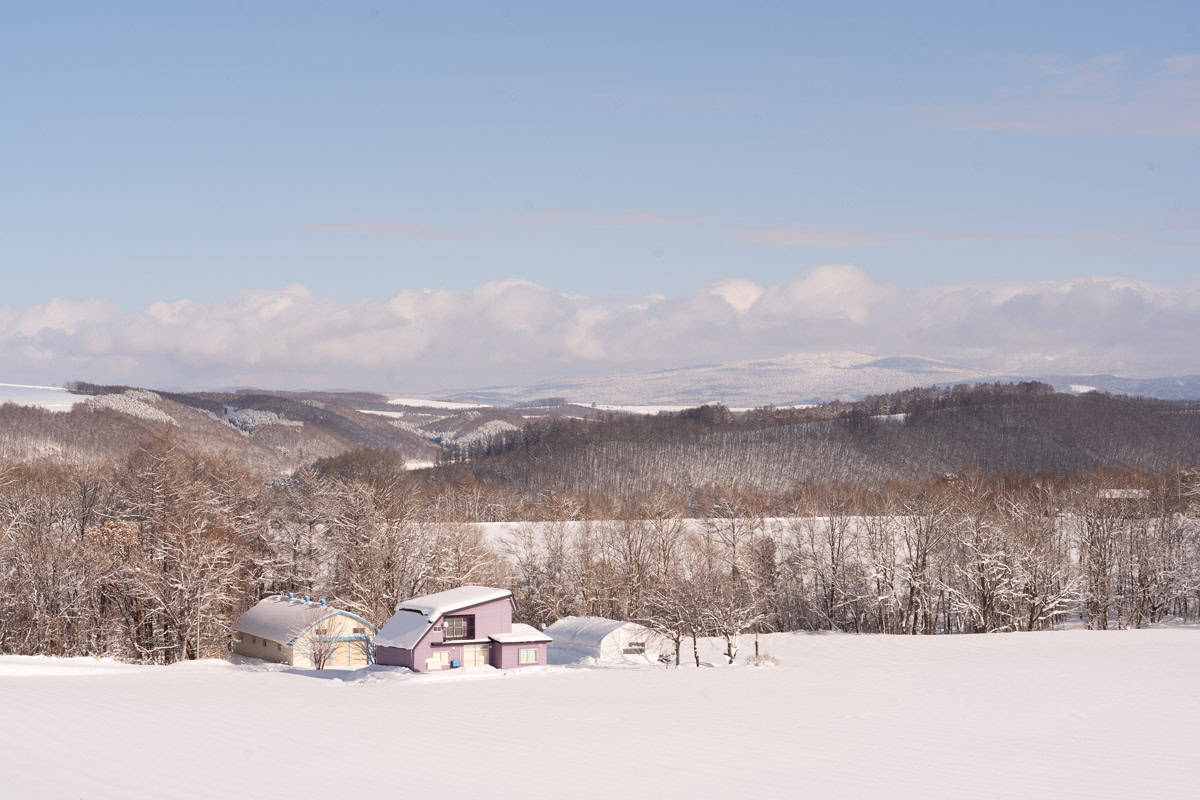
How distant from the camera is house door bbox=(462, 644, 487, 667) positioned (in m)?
48.9

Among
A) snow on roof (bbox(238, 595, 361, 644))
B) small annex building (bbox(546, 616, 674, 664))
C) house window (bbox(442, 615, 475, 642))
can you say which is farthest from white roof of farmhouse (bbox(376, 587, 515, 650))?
small annex building (bbox(546, 616, 674, 664))

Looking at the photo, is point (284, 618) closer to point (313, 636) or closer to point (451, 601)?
point (313, 636)

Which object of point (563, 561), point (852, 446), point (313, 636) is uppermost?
point (852, 446)

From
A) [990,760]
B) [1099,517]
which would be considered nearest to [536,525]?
[1099,517]

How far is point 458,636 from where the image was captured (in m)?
48.9

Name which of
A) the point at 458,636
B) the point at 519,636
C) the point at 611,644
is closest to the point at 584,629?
the point at 611,644

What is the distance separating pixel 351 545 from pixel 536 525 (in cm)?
3016

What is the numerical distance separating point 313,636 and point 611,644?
14.2 meters

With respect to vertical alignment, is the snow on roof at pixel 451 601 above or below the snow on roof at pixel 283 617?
above

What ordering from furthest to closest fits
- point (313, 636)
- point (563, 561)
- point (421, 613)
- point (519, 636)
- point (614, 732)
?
point (563, 561)
point (313, 636)
point (519, 636)
point (421, 613)
point (614, 732)

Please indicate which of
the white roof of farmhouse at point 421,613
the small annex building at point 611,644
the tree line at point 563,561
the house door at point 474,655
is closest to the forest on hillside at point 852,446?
the tree line at point 563,561

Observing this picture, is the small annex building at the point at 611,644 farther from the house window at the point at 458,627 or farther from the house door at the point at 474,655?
the house window at the point at 458,627

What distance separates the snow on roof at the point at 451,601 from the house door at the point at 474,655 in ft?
6.43

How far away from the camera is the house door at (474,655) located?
4894 cm
